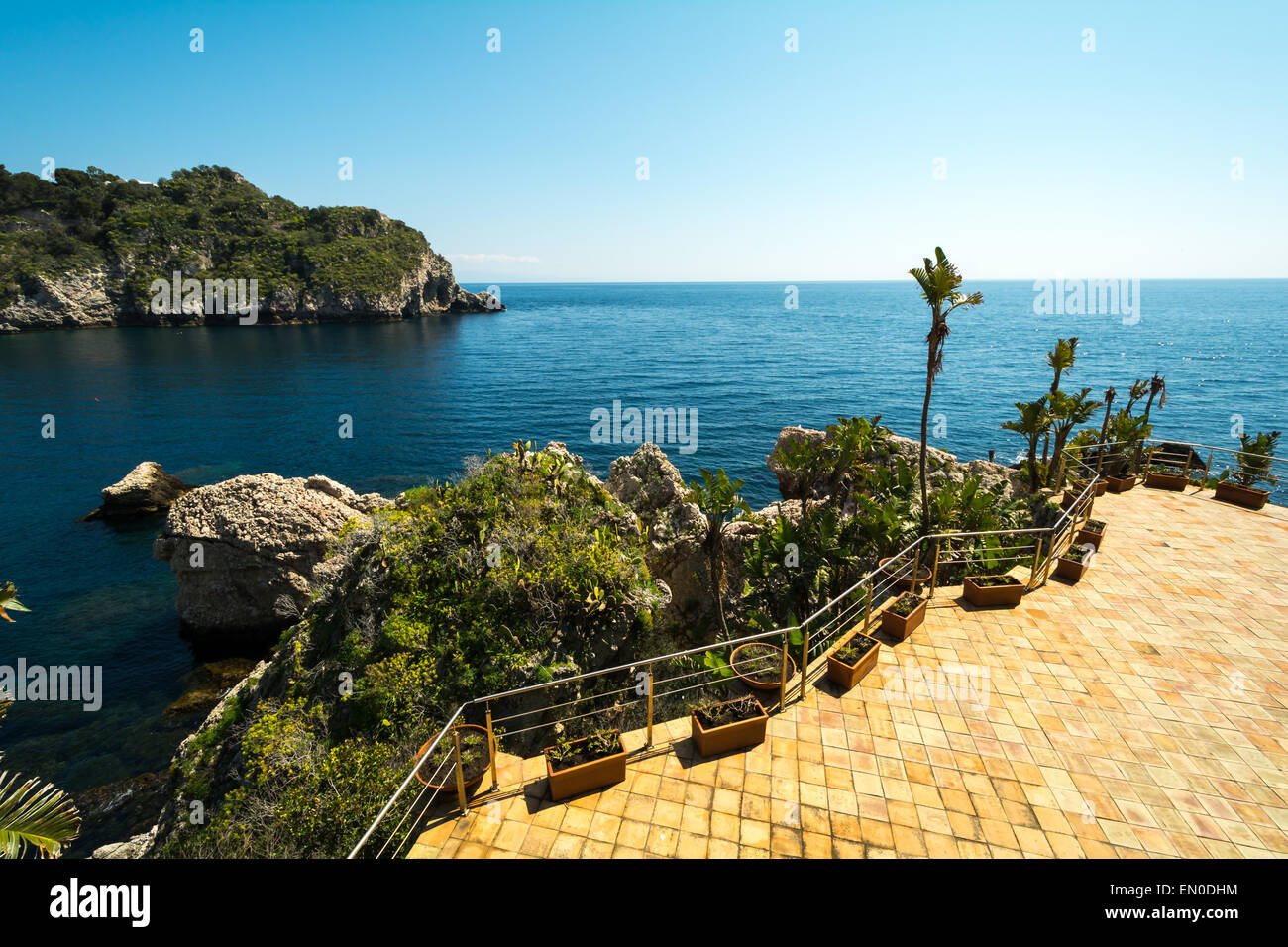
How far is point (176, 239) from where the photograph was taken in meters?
101

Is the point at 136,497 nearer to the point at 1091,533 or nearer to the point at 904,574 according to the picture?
the point at 904,574

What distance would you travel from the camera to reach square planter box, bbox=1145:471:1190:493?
1931 centimetres

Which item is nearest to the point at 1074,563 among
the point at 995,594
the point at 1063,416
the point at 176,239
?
the point at 995,594

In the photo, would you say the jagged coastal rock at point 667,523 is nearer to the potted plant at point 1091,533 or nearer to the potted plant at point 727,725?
the potted plant at point 727,725

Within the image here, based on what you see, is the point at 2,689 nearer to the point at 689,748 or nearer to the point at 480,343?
the point at 689,748

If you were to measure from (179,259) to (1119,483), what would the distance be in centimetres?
13666

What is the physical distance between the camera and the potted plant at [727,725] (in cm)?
834

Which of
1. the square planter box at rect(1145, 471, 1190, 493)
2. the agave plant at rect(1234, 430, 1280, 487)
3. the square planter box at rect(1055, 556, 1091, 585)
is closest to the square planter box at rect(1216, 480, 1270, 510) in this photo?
the agave plant at rect(1234, 430, 1280, 487)

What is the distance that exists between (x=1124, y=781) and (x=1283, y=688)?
491 cm

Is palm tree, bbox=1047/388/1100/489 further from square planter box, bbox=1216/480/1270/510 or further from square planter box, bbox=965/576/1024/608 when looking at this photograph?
square planter box, bbox=965/576/1024/608

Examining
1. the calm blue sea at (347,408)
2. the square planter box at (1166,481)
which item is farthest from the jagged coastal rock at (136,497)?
the square planter box at (1166,481)

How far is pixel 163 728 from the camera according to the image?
17.7 m

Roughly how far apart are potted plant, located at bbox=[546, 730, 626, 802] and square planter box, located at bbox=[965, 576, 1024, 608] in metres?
9.06

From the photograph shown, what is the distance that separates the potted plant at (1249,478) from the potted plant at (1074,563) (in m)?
8.96
